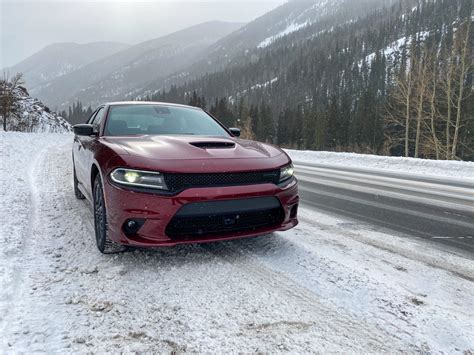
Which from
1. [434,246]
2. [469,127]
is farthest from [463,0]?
[434,246]

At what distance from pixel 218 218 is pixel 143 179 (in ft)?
2.31

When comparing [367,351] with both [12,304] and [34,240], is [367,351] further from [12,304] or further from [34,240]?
[34,240]

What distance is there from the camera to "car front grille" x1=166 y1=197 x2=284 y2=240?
2943mm

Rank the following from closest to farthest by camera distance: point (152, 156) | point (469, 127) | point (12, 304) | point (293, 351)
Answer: point (293, 351) → point (12, 304) → point (152, 156) → point (469, 127)

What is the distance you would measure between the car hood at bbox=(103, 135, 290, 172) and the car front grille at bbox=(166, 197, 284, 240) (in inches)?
12.1

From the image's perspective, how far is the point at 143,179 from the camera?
9.74 feet

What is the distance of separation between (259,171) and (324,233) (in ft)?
4.69

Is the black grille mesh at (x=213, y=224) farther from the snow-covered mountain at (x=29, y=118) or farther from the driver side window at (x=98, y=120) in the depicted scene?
the snow-covered mountain at (x=29, y=118)

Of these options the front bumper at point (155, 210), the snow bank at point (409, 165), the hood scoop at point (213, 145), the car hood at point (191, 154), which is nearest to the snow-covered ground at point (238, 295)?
the front bumper at point (155, 210)

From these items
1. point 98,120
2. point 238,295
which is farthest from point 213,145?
point 98,120

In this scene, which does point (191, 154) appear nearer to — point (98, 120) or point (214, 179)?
point (214, 179)

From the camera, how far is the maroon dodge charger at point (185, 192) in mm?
2928

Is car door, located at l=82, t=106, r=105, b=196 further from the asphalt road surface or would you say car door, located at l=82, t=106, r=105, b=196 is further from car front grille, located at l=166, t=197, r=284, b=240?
the asphalt road surface

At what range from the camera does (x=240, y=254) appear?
3389 millimetres
